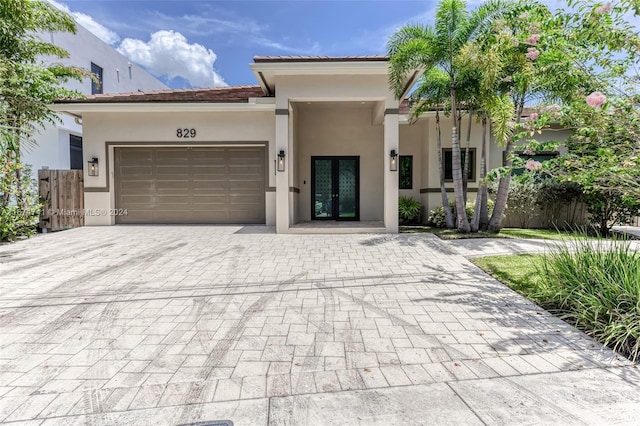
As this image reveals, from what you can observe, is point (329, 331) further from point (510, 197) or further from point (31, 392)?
point (510, 197)

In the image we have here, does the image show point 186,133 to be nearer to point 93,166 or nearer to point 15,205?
point 93,166

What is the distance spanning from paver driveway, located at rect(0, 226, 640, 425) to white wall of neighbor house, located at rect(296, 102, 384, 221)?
6849 mm

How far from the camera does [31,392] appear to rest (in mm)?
2475

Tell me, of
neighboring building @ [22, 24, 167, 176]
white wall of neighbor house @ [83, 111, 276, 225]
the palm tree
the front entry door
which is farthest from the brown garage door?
the palm tree

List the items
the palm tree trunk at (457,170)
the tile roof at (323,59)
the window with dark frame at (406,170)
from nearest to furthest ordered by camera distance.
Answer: the tile roof at (323,59) < the palm tree trunk at (457,170) < the window with dark frame at (406,170)

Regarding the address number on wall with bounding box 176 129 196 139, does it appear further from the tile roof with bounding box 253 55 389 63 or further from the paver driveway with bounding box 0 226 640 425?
the paver driveway with bounding box 0 226 640 425

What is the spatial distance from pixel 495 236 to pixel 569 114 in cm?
519

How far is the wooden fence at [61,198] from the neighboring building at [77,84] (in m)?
3.33

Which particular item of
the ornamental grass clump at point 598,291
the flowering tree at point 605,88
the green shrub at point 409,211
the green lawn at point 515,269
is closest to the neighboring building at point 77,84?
the green shrub at point 409,211

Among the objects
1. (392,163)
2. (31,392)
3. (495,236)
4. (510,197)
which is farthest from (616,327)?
(510,197)

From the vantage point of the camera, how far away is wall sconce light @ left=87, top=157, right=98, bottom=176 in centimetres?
1089

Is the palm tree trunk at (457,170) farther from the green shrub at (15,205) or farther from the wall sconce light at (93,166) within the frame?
the wall sconce light at (93,166)

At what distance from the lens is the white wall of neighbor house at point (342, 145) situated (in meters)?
12.4

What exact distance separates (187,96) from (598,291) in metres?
11.7
